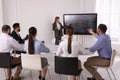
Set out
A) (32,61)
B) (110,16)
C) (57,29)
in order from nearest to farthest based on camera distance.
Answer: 1. (32,61)
2. (110,16)
3. (57,29)

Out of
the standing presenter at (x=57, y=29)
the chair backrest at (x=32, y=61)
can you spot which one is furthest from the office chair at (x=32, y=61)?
the standing presenter at (x=57, y=29)

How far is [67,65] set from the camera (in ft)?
10.5

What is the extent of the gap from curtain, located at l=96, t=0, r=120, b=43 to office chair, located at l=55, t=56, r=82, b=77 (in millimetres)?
4193

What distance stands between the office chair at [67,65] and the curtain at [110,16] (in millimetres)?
4193

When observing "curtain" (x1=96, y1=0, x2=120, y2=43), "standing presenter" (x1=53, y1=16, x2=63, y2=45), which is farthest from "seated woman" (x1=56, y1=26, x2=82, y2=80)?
"standing presenter" (x1=53, y1=16, x2=63, y2=45)

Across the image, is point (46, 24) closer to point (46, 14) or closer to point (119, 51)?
point (46, 14)

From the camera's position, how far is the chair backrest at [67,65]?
3171 millimetres

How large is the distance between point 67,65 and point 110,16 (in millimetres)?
4391

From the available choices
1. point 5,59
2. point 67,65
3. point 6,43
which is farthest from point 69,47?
point 6,43

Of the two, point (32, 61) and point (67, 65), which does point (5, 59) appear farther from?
point (67, 65)

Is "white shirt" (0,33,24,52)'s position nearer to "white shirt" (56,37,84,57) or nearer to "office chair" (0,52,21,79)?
"office chair" (0,52,21,79)

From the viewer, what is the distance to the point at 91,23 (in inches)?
246

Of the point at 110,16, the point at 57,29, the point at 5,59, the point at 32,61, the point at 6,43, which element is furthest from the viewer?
the point at 57,29

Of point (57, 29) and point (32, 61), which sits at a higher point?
point (57, 29)
